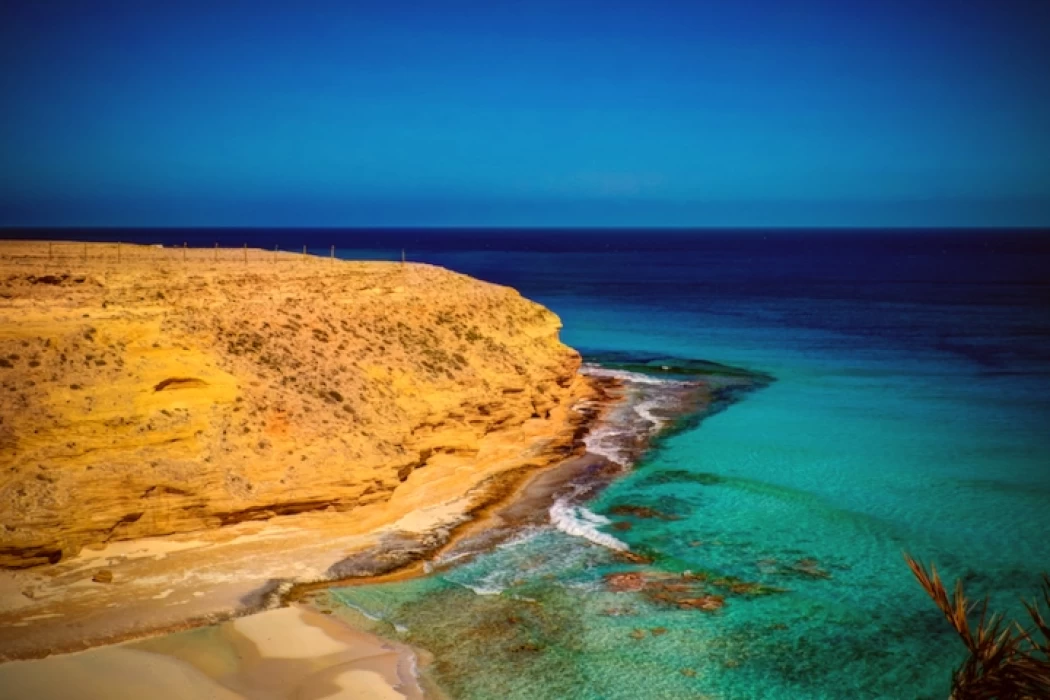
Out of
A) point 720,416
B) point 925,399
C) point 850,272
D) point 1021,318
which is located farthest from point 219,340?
point 850,272

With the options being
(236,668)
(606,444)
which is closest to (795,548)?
(606,444)

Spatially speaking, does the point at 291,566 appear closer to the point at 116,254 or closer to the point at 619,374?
the point at 116,254

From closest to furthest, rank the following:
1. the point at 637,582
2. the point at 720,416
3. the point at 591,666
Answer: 1. the point at 591,666
2. the point at 637,582
3. the point at 720,416

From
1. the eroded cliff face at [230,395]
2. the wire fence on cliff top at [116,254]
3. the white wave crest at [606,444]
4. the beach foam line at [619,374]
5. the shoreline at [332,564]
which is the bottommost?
the shoreline at [332,564]

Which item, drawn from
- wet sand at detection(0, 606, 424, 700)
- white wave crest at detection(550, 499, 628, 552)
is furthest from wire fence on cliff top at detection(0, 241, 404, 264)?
wet sand at detection(0, 606, 424, 700)

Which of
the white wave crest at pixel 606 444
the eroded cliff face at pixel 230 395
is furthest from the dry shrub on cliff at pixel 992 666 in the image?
the white wave crest at pixel 606 444

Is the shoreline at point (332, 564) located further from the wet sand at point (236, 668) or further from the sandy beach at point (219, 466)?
the wet sand at point (236, 668)

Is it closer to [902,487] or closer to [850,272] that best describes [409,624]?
[902,487]
